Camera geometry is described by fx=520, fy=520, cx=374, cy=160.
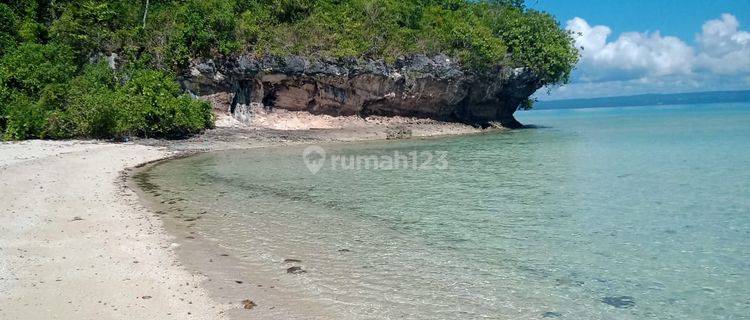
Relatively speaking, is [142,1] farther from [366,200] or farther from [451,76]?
[366,200]

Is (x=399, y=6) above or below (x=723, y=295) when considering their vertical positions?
above

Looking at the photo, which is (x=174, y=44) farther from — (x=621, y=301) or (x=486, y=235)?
(x=621, y=301)

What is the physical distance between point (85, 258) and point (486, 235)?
573 centimetres

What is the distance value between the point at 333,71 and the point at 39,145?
586 inches

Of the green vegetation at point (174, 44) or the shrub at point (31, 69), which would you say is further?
the green vegetation at point (174, 44)

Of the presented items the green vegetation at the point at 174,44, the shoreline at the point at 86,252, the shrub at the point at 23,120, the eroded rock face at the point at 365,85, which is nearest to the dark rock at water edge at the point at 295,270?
the shoreline at the point at 86,252

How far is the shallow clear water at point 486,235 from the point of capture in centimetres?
561

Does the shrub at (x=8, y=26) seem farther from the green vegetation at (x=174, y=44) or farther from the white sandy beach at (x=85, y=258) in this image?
the white sandy beach at (x=85, y=258)

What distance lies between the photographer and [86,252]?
6.84 meters

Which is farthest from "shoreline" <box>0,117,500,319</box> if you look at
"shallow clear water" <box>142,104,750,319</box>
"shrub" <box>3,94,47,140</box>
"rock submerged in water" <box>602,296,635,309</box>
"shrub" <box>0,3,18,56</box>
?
"shrub" <box>0,3,18,56</box>

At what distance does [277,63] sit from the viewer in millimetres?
27797

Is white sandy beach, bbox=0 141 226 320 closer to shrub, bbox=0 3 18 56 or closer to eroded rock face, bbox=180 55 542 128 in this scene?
shrub, bbox=0 3 18 56

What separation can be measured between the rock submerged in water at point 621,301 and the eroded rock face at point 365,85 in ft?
80.0

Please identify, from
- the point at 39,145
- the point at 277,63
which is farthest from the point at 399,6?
the point at 39,145
